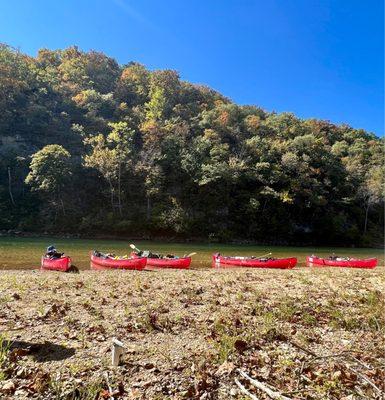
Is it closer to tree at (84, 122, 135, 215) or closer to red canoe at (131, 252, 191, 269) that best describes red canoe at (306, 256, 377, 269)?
red canoe at (131, 252, 191, 269)

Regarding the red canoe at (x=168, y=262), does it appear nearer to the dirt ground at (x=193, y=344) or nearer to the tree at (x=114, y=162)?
the dirt ground at (x=193, y=344)

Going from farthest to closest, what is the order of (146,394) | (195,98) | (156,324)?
(195,98)
(156,324)
(146,394)

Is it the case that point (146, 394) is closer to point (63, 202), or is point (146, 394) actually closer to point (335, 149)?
point (63, 202)

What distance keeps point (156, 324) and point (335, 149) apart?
224 feet

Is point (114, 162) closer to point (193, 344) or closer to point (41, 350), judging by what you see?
point (41, 350)

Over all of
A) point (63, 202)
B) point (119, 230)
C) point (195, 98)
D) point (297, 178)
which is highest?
point (195, 98)

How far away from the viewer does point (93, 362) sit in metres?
5.31

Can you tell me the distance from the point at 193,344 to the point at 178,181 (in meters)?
45.8

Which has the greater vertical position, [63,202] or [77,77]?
[77,77]

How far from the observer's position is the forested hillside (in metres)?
46.6

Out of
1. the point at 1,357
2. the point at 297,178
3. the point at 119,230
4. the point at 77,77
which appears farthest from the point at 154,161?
the point at 1,357

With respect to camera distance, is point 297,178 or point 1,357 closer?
point 1,357

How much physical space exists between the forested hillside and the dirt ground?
36384mm

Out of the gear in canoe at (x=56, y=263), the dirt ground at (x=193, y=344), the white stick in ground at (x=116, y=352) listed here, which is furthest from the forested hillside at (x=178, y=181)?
the white stick in ground at (x=116, y=352)
